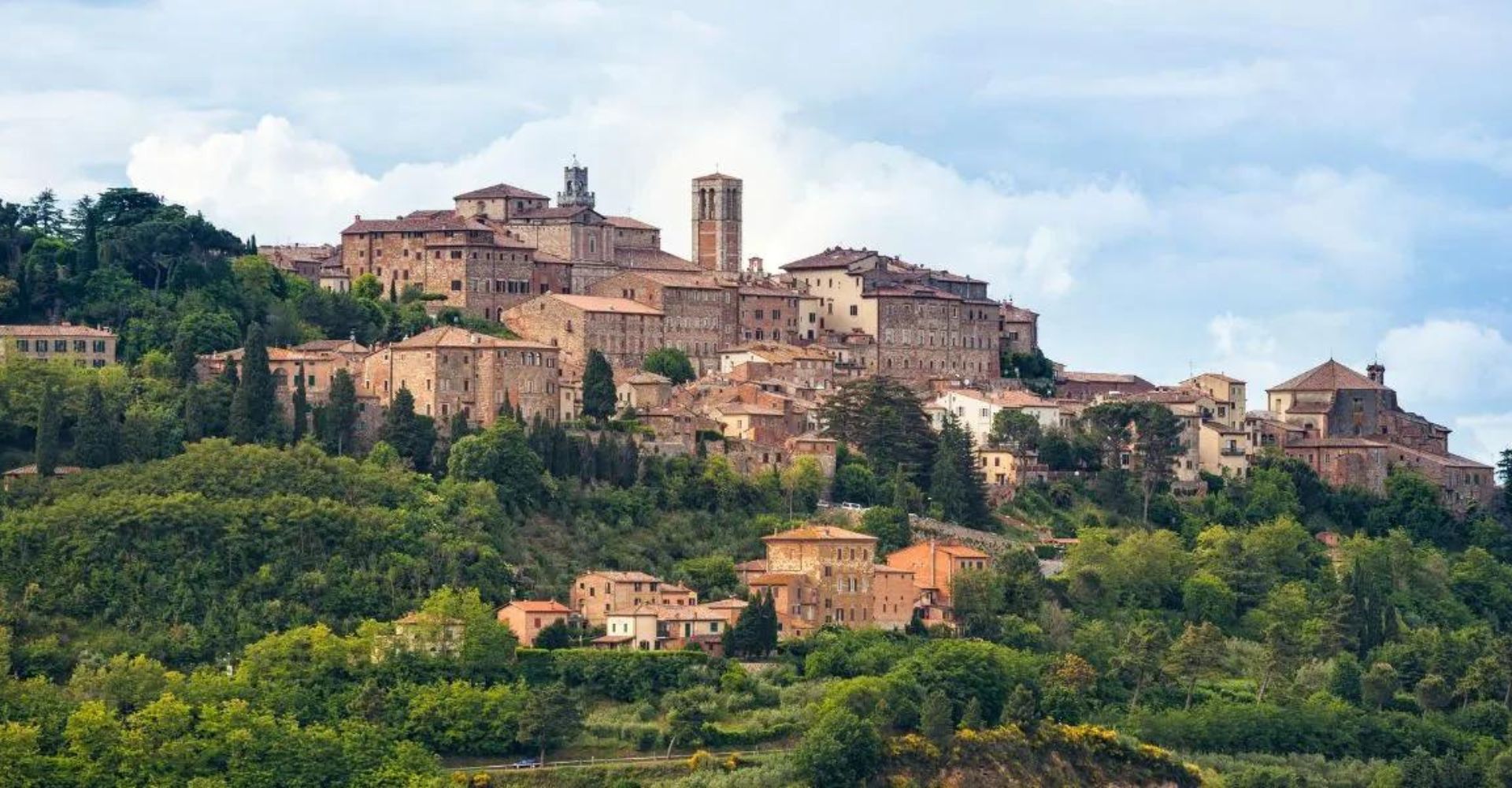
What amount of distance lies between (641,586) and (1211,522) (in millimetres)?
24704

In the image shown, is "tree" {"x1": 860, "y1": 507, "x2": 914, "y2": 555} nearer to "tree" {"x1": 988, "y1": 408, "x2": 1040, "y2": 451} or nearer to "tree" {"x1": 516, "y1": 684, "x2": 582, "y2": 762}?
"tree" {"x1": 988, "y1": 408, "x2": 1040, "y2": 451}

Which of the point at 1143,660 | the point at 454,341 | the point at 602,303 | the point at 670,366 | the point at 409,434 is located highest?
the point at 602,303

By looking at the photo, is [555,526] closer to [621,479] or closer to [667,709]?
[621,479]

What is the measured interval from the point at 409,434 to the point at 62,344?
9821 mm

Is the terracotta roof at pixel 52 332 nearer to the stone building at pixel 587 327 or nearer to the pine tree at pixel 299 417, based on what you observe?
the pine tree at pixel 299 417

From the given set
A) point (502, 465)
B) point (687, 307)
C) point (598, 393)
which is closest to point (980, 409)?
point (687, 307)

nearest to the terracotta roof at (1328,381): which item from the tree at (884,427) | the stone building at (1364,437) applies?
the stone building at (1364,437)

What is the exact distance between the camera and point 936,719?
75.1m

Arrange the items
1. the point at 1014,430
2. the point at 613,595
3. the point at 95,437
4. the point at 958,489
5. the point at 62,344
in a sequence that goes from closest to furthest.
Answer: the point at 613,595 < the point at 95,437 < the point at 62,344 < the point at 958,489 < the point at 1014,430

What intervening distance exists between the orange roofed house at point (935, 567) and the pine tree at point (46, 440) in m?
20.8

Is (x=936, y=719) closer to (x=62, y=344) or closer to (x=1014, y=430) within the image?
(x=1014, y=430)

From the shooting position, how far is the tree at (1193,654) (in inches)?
3253

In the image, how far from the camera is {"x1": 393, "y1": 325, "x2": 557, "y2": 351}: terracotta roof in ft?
284

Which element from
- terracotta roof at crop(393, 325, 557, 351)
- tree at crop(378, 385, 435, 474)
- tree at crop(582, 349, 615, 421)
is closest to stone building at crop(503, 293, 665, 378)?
tree at crop(582, 349, 615, 421)
